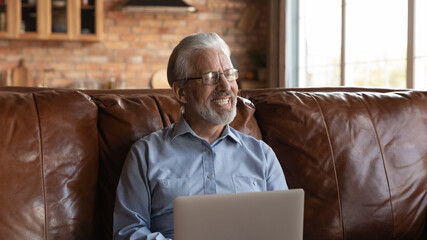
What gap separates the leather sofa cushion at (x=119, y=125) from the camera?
1.84 m

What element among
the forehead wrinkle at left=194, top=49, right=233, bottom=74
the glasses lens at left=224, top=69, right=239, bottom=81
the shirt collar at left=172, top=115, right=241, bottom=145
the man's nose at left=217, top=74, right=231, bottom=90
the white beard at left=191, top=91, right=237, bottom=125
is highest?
the forehead wrinkle at left=194, top=49, right=233, bottom=74

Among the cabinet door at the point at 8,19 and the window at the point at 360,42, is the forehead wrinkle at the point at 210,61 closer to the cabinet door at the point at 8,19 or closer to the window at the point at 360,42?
the window at the point at 360,42

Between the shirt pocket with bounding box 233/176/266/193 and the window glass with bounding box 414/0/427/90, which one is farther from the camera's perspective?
the window glass with bounding box 414/0/427/90

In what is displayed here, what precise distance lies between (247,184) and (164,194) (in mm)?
299

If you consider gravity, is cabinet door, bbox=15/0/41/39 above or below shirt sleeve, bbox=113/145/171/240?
above

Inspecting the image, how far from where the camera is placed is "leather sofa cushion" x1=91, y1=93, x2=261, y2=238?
1.84 m

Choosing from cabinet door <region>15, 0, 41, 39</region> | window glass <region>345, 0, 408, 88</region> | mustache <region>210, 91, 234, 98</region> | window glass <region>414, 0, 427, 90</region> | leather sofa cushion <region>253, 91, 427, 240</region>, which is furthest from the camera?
cabinet door <region>15, 0, 41, 39</region>

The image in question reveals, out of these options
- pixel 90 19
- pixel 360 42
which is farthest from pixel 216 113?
pixel 90 19

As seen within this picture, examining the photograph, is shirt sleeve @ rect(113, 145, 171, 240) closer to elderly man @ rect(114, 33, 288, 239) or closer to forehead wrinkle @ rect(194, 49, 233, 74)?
elderly man @ rect(114, 33, 288, 239)

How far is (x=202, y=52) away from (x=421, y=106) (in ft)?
3.38

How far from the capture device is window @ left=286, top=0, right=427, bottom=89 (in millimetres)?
3580

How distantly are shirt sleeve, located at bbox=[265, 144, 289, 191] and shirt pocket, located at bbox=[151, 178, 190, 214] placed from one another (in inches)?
13.1

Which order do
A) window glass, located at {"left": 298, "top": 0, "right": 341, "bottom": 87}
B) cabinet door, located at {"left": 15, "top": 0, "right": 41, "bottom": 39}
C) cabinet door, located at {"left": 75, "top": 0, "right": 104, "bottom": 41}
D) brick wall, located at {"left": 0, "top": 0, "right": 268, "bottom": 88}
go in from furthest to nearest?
brick wall, located at {"left": 0, "top": 0, "right": 268, "bottom": 88} < cabinet door, located at {"left": 75, "top": 0, "right": 104, "bottom": 41} < cabinet door, located at {"left": 15, "top": 0, "right": 41, "bottom": 39} < window glass, located at {"left": 298, "top": 0, "right": 341, "bottom": 87}

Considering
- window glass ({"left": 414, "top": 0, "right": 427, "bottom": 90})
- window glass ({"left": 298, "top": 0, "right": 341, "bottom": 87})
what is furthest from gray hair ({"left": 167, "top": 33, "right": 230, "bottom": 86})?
window glass ({"left": 298, "top": 0, "right": 341, "bottom": 87})
